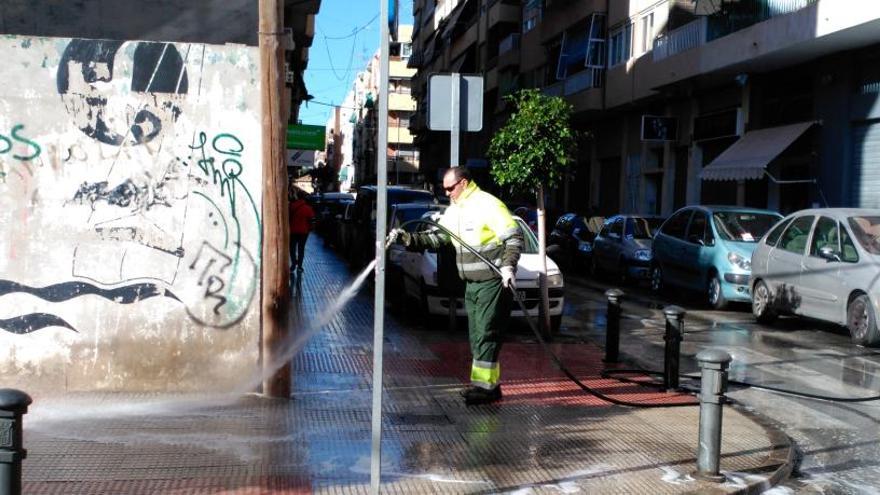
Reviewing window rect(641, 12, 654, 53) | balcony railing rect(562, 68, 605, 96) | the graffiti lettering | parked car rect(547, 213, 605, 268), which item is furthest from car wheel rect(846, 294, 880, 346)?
balcony railing rect(562, 68, 605, 96)

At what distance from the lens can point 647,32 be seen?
1119 inches

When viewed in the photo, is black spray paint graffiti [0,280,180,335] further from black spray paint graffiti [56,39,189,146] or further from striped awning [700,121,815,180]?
striped awning [700,121,815,180]

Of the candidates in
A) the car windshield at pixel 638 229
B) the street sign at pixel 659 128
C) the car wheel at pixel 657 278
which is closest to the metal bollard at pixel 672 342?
the car wheel at pixel 657 278

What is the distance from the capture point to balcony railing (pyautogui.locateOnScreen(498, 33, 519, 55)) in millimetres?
42500

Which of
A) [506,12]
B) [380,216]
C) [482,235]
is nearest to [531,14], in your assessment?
[506,12]

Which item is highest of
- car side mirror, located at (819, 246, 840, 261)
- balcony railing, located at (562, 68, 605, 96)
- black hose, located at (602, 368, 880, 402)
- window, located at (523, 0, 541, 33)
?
window, located at (523, 0, 541, 33)

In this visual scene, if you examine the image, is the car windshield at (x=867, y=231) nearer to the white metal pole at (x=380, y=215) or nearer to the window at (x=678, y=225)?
the window at (x=678, y=225)

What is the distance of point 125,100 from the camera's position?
7.11m

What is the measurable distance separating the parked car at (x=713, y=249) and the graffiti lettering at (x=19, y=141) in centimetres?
1094

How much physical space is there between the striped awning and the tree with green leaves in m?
11.3

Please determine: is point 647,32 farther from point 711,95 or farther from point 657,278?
point 657,278

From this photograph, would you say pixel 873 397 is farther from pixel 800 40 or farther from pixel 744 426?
pixel 800 40

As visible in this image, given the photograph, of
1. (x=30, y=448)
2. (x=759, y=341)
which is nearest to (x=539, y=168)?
(x=759, y=341)

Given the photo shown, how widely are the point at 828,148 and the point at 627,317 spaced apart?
9004mm
